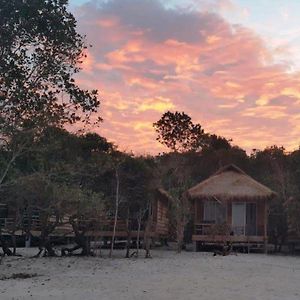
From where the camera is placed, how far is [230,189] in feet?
98.6

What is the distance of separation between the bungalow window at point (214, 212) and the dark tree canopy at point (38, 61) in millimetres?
16478

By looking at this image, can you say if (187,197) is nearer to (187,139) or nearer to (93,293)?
(187,139)

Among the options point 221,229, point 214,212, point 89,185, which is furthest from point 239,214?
point 89,185

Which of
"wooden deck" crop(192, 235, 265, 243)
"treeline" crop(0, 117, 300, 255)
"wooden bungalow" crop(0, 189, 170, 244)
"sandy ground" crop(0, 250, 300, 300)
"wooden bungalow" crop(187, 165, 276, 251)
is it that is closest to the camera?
"sandy ground" crop(0, 250, 300, 300)

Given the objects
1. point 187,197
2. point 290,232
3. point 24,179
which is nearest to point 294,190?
point 290,232

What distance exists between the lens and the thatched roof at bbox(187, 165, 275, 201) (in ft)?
96.3

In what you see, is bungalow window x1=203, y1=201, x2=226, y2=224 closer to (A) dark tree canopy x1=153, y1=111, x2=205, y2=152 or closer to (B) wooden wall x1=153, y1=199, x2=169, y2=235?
(B) wooden wall x1=153, y1=199, x2=169, y2=235

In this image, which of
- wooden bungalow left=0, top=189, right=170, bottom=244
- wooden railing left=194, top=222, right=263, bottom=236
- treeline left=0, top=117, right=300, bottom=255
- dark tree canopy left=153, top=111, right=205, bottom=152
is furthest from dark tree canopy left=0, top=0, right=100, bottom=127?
dark tree canopy left=153, top=111, right=205, bottom=152

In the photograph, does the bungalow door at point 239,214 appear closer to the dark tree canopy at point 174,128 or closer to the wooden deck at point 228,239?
the wooden deck at point 228,239

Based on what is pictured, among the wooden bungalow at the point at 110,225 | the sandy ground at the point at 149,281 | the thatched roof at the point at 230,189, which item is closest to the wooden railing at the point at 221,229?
the thatched roof at the point at 230,189

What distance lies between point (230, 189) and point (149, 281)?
53.7 ft

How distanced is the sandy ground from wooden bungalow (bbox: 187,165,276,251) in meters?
7.38

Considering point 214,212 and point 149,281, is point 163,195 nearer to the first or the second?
point 214,212

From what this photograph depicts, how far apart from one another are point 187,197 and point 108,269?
Result: 484 inches
